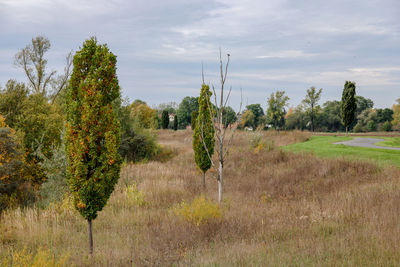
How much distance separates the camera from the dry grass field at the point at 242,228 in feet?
17.7

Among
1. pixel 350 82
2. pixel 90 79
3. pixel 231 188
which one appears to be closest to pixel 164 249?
pixel 90 79

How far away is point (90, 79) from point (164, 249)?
4.04 m

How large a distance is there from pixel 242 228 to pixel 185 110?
3125 inches

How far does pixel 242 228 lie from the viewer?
726cm

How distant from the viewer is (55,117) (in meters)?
18.4

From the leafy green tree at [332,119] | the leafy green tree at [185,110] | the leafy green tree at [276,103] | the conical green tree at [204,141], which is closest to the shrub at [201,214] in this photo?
the conical green tree at [204,141]

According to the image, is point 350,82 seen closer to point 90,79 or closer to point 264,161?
point 264,161

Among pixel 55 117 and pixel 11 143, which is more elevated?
pixel 55 117

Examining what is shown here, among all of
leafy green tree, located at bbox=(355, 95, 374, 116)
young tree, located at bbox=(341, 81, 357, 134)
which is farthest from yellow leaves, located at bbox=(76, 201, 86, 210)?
leafy green tree, located at bbox=(355, 95, 374, 116)

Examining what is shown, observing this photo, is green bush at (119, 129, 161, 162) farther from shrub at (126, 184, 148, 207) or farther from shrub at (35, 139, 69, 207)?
shrub at (126, 184, 148, 207)

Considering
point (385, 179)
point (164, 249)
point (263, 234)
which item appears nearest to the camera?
point (164, 249)

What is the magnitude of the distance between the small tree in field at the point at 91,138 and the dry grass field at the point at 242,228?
125cm

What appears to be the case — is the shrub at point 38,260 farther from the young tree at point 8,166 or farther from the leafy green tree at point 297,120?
the leafy green tree at point 297,120

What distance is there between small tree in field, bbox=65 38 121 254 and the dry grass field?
125 cm
